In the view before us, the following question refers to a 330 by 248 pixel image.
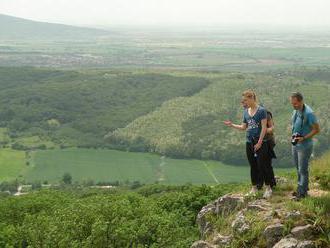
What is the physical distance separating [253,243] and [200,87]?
359ft

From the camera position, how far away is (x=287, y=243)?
445 inches

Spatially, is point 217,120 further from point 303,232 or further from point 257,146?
point 303,232

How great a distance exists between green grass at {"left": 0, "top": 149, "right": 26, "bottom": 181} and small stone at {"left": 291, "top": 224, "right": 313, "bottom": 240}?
215ft

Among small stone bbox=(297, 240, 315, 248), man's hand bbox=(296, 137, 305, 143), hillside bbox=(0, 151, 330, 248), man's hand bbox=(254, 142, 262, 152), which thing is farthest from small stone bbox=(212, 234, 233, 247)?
man's hand bbox=(296, 137, 305, 143)

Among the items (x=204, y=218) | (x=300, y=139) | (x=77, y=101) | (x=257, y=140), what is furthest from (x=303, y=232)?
(x=77, y=101)

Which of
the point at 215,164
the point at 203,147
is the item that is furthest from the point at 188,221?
the point at 203,147

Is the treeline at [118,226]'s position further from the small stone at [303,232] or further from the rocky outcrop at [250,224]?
the small stone at [303,232]

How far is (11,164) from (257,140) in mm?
71608

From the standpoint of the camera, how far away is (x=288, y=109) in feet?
320

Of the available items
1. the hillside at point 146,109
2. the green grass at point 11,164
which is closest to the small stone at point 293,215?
the hillside at point 146,109

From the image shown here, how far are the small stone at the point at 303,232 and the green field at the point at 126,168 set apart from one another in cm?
5629

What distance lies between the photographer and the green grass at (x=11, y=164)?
74.7 m

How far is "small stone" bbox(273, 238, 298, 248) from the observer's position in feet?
36.8

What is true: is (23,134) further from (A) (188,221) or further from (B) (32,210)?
(A) (188,221)
